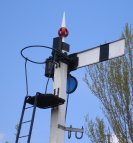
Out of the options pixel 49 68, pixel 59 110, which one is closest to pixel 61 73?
pixel 49 68

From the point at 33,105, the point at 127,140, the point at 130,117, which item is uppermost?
the point at 130,117

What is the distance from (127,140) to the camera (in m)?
8.72

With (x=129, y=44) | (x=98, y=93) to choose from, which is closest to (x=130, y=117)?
(x=98, y=93)

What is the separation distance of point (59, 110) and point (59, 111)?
0.05 feet

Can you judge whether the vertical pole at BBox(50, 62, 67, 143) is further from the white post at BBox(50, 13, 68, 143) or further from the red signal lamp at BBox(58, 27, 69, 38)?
the red signal lamp at BBox(58, 27, 69, 38)

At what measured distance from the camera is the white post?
3.41m

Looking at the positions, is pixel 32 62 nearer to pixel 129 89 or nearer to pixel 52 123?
pixel 52 123

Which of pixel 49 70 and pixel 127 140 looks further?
pixel 127 140

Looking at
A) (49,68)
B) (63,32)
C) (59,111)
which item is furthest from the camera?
(63,32)

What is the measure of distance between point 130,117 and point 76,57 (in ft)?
17.9

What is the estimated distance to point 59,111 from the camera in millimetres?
3539

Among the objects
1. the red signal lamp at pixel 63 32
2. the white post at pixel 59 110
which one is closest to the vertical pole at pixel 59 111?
the white post at pixel 59 110

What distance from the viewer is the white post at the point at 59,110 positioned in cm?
341

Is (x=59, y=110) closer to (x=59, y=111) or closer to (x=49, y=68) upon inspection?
(x=59, y=111)
